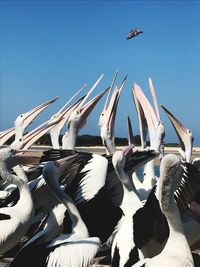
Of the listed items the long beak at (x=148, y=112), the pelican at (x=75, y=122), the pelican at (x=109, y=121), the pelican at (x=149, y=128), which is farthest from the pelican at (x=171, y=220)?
the pelican at (x=75, y=122)

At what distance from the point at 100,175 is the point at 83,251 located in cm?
113

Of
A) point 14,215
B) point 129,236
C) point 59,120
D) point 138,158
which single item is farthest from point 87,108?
point 129,236

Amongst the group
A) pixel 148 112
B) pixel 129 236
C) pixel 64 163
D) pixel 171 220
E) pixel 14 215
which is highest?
pixel 148 112

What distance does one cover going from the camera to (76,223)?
425 cm

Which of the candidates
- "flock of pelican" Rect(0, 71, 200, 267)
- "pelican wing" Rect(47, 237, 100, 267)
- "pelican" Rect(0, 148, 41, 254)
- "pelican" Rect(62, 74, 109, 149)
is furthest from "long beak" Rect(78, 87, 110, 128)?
"pelican wing" Rect(47, 237, 100, 267)

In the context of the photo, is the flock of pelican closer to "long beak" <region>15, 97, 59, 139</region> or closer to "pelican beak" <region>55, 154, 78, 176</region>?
"pelican beak" <region>55, 154, 78, 176</region>

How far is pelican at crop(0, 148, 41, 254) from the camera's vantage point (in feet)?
13.9

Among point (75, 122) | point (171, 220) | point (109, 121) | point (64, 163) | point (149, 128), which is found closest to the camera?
point (171, 220)

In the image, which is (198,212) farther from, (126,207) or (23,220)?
(23,220)

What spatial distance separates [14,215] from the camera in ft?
14.2

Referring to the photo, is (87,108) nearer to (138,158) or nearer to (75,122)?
(75,122)

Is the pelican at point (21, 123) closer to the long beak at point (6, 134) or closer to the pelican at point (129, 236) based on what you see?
the long beak at point (6, 134)

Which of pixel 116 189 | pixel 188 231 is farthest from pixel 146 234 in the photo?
pixel 116 189

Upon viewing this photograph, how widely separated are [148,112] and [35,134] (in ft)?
5.30
